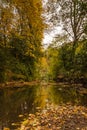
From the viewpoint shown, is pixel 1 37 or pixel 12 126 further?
pixel 1 37

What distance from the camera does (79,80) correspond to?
2855cm

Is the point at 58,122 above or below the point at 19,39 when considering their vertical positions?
below

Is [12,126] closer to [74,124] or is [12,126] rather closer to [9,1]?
[74,124]

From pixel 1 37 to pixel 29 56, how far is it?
6.86 metres

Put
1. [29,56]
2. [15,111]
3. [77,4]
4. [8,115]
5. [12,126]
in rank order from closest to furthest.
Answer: [12,126]
[8,115]
[15,111]
[77,4]
[29,56]

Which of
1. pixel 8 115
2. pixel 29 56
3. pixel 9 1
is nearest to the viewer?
pixel 8 115

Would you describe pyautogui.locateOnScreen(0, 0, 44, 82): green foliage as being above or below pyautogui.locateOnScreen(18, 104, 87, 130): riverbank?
above

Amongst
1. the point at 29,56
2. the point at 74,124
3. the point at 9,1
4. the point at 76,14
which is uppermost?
the point at 9,1

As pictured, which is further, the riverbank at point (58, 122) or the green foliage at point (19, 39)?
the green foliage at point (19, 39)

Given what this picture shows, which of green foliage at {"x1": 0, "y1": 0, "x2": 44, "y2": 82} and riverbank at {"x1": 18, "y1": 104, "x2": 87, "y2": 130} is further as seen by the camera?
green foliage at {"x1": 0, "y1": 0, "x2": 44, "y2": 82}

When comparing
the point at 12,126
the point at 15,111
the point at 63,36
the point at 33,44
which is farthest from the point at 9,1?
the point at 12,126

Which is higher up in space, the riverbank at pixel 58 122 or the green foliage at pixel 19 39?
the green foliage at pixel 19 39

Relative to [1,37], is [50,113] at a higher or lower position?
lower

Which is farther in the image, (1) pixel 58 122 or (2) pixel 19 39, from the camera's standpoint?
(2) pixel 19 39
